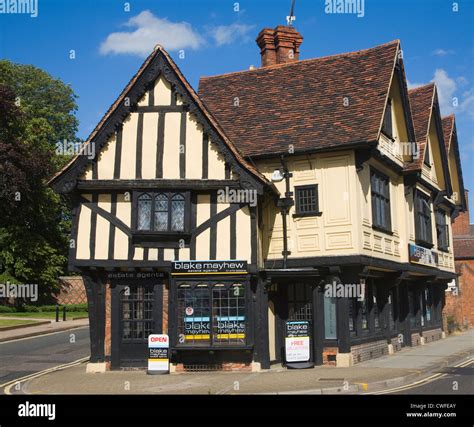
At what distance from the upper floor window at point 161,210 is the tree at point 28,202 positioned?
19.3m

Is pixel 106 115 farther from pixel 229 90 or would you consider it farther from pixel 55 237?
pixel 55 237

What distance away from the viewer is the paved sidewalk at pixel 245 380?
526 inches

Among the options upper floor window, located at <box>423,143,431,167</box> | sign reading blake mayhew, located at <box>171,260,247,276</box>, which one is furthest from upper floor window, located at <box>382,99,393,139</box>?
sign reading blake mayhew, located at <box>171,260,247,276</box>

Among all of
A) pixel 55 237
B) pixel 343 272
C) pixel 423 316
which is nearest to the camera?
pixel 343 272

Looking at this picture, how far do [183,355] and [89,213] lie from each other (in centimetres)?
490

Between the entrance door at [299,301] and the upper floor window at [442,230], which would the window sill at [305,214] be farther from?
the upper floor window at [442,230]

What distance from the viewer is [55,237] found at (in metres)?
43.3

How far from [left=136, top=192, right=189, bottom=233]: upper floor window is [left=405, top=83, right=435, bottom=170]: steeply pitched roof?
9572mm

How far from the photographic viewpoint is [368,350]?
19453mm

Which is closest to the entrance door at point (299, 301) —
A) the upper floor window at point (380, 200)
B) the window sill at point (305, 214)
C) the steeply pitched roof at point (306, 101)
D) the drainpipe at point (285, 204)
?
the drainpipe at point (285, 204)

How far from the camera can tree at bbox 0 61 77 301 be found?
3647 centimetres

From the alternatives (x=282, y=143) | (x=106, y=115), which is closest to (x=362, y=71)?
(x=282, y=143)
